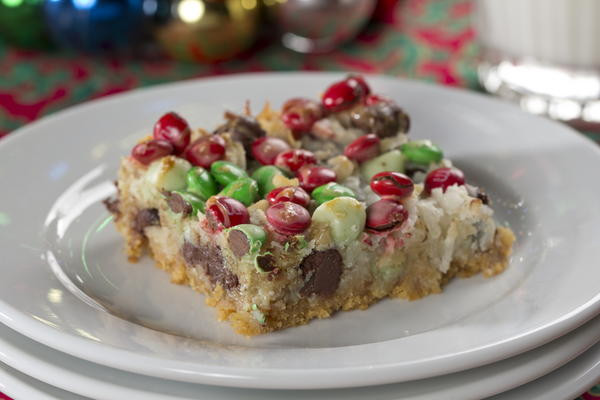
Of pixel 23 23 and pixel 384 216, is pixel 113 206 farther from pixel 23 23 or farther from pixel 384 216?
pixel 23 23

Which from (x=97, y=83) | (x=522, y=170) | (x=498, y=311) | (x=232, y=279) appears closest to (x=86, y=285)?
(x=232, y=279)

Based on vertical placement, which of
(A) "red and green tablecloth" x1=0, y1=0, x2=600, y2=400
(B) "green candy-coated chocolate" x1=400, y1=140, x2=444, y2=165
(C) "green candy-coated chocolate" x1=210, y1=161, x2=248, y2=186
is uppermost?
(C) "green candy-coated chocolate" x1=210, y1=161, x2=248, y2=186

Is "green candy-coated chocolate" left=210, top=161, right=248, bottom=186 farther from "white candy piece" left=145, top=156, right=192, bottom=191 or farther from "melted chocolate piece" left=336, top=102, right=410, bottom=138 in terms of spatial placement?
"melted chocolate piece" left=336, top=102, right=410, bottom=138

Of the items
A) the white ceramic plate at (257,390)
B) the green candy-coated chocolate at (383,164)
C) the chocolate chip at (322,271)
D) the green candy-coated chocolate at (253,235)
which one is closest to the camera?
the white ceramic plate at (257,390)

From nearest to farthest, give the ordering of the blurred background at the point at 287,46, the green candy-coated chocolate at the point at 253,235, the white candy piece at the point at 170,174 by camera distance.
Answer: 1. the green candy-coated chocolate at the point at 253,235
2. the white candy piece at the point at 170,174
3. the blurred background at the point at 287,46

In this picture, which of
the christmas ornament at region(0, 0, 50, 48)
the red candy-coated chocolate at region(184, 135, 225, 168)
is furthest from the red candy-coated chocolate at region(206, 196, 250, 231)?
the christmas ornament at region(0, 0, 50, 48)

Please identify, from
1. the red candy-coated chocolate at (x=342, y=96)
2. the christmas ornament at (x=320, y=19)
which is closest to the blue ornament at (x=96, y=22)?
the christmas ornament at (x=320, y=19)

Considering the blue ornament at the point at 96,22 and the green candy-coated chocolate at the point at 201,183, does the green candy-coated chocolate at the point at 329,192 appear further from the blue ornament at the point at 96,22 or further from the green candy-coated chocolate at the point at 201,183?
the blue ornament at the point at 96,22
